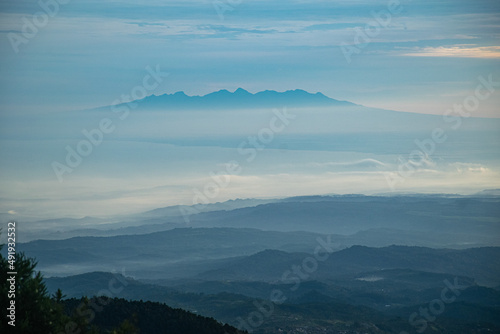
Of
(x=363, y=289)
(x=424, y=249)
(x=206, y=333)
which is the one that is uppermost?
(x=424, y=249)

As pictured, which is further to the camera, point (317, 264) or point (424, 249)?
point (424, 249)

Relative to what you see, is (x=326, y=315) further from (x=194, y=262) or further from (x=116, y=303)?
(x=194, y=262)

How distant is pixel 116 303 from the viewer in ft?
150

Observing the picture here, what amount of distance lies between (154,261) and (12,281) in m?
170

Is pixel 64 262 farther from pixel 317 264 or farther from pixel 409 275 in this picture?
pixel 409 275

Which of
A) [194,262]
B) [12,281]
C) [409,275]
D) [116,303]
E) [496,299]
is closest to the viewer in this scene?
[12,281]

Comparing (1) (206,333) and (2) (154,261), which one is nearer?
(1) (206,333)

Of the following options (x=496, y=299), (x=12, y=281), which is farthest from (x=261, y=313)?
(x=12, y=281)

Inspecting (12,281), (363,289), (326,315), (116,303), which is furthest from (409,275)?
(12,281)

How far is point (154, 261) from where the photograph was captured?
644 ft

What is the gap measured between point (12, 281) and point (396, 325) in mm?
58203

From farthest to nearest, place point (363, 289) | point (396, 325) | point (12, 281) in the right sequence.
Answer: point (363, 289) < point (396, 325) < point (12, 281)

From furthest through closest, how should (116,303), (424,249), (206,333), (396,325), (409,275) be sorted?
1. (424,249)
2. (409,275)
3. (396,325)
4. (116,303)
5. (206,333)

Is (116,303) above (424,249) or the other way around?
the other way around
